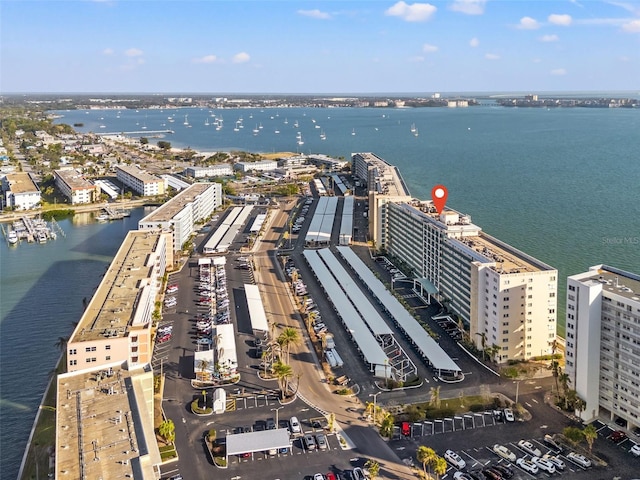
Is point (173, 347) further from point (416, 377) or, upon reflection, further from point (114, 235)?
point (114, 235)

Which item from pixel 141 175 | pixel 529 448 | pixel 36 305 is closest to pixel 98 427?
pixel 529 448

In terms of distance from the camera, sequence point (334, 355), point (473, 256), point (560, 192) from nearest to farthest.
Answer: point (334, 355) → point (473, 256) → point (560, 192)

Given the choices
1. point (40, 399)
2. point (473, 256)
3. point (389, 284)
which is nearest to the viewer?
point (40, 399)

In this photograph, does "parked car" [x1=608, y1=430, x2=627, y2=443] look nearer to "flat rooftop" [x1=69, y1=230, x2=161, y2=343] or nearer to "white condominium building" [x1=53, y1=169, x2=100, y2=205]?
"flat rooftop" [x1=69, y1=230, x2=161, y2=343]

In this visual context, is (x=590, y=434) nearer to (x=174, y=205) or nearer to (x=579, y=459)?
(x=579, y=459)

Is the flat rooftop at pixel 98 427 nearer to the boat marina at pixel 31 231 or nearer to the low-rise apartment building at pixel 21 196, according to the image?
the boat marina at pixel 31 231

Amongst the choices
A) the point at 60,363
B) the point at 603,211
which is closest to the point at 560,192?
the point at 603,211

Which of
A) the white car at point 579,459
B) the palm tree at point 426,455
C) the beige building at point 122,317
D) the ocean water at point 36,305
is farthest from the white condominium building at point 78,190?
the white car at point 579,459
